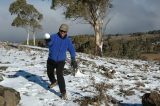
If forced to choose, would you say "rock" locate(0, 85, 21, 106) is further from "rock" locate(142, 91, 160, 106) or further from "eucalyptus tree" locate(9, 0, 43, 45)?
"eucalyptus tree" locate(9, 0, 43, 45)

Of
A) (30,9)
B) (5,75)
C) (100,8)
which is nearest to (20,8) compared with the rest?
(30,9)

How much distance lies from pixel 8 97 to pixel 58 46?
2171mm

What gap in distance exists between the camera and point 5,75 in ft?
49.6

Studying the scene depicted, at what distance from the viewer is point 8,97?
429 inches

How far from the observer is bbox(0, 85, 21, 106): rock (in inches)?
419

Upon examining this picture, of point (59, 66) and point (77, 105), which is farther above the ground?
point (59, 66)

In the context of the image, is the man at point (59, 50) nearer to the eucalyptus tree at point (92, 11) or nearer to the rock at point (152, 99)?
the rock at point (152, 99)

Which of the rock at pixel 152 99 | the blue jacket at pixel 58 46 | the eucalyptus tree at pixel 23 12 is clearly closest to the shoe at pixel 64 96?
the blue jacket at pixel 58 46

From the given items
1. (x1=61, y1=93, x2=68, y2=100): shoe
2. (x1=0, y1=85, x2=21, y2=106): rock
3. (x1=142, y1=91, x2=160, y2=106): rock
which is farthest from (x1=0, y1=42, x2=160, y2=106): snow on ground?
(x1=142, y1=91, x2=160, y2=106): rock

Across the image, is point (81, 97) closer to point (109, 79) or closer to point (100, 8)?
point (109, 79)

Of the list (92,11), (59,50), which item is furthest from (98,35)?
(59,50)

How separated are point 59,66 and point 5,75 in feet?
11.8

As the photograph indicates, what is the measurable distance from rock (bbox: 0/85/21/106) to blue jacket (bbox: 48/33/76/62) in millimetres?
1637

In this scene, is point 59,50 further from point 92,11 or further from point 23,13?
point 23,13
